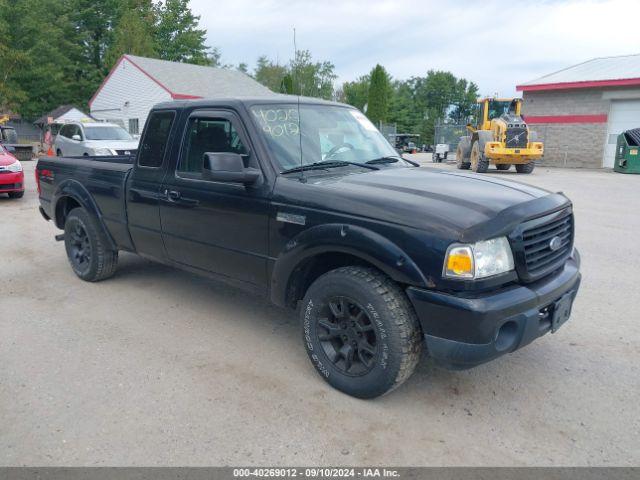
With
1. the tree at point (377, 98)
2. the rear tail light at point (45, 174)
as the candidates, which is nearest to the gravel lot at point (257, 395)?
the rear tail light at point (45, 174)

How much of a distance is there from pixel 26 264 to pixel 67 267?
611 millimetres

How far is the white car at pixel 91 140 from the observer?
55.2 feet

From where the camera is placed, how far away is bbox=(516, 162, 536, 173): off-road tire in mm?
20927

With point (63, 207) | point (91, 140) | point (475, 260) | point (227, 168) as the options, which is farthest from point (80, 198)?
point (91, 140)

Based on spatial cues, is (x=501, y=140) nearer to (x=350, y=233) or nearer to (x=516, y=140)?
(x=516, y=140)

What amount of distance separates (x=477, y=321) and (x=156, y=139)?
3.22 metres

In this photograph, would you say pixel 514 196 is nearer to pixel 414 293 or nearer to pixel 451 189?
pixel 451 189

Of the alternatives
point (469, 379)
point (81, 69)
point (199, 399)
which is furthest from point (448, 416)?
point (81, 69)

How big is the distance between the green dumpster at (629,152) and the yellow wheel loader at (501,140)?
445 centimetres

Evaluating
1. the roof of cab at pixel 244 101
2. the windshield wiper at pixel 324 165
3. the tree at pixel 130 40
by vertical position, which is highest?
the tree at pixel 130 40

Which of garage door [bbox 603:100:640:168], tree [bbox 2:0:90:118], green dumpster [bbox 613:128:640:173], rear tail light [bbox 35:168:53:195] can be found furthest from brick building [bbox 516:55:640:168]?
tree [bbox 2:0:90:118]

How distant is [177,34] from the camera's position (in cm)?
5128

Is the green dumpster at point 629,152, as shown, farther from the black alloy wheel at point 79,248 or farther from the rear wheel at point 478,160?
the black alloy wheel at point 79,248

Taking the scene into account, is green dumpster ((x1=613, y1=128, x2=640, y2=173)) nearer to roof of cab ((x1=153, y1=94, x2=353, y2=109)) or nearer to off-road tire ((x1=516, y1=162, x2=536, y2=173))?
off-road tire ((x1=516, y1=162, x2=536, y2=173))
